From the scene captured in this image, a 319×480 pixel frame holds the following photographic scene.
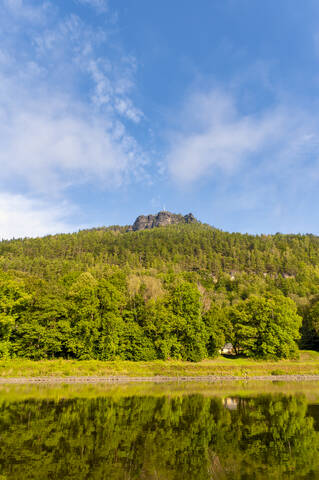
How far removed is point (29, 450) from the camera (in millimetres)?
15406

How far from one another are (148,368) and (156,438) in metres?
37.0

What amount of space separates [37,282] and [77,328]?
13.0 m

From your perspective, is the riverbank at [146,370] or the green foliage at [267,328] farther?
the green foliage at [267,328]

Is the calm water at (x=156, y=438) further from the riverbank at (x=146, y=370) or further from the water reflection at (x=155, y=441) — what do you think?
the riverbank at (x=146, y=370)

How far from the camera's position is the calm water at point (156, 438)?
1315 cm

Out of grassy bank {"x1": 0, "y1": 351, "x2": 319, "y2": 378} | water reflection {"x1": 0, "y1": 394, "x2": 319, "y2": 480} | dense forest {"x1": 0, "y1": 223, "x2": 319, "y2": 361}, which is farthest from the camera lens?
dense forest {"x1": 0, "y1": 223, "x2": 319, "y2": 361}

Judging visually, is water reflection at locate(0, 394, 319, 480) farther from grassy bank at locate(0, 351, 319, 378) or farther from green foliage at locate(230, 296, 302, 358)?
green foliage at locate(230, 296, 302, 358)

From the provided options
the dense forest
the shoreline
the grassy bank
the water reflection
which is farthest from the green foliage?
the water reflection

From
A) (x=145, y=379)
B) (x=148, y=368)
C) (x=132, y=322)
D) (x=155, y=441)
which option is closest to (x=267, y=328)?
(x=132, y=322)

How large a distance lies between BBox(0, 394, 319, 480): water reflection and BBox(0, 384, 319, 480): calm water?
0.04m

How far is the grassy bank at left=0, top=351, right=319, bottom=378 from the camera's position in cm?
4753

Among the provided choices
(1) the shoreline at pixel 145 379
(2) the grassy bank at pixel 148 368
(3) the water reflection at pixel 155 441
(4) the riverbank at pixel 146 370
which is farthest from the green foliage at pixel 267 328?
(3) the water reflection at pixel 155 441

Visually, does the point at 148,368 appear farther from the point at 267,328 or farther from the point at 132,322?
the point at 267,328

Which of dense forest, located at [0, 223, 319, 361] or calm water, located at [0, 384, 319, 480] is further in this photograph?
dense forest, located at [0, 223, 319, 361]
